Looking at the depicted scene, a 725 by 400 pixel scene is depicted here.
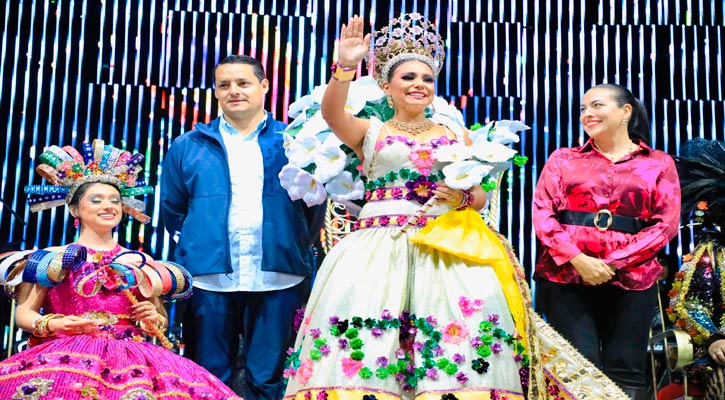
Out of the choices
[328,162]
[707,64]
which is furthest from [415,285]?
[707,64]

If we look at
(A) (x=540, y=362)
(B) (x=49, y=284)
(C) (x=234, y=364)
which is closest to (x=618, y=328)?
(A) (x=540, y=362)

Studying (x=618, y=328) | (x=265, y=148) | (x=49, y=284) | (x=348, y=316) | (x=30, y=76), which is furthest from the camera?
(x=30, y=76)

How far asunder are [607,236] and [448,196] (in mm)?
765

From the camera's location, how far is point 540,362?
3.68 meters

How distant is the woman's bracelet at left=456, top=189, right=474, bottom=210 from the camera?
3.76m

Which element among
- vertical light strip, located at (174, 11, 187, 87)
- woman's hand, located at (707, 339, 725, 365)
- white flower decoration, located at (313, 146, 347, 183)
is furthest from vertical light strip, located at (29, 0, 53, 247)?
woman's hand, located at (707, 339, 725, 365)

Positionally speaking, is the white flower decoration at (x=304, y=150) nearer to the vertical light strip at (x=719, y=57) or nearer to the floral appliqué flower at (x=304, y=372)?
the floral appliqué flower at (x=304, y=372)

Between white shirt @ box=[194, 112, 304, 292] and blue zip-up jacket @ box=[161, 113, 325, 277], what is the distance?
0.09 ft

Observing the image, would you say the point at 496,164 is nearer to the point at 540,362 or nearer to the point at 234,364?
the point at 540,362

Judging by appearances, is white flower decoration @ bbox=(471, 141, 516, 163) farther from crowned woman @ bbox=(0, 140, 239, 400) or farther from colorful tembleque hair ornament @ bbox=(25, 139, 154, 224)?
colorful tembleque hair ornament @ bbox=(25, 139, 154, 224)

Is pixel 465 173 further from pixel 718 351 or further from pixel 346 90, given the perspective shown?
pixel 718 351

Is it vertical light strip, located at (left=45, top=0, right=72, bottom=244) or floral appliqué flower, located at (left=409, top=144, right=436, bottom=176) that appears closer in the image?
floral appliqué flower, located at (left=409, top=144, right=436, bottom=176)

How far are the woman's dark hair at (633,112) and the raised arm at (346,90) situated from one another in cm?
111

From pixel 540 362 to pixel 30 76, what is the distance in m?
3.37
